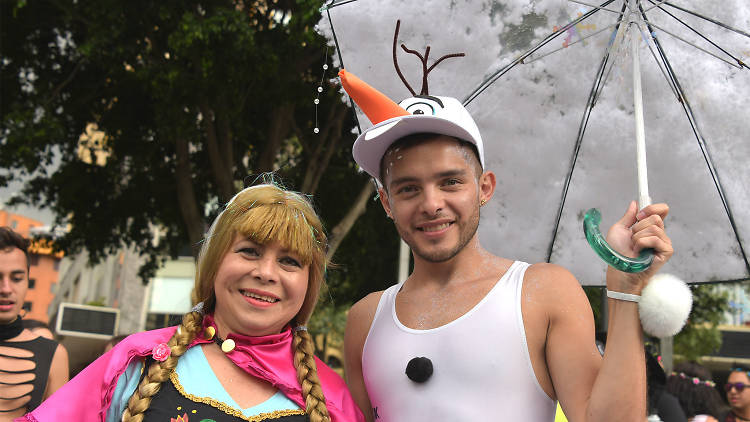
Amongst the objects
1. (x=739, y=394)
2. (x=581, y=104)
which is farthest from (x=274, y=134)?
(x=581, y=104)

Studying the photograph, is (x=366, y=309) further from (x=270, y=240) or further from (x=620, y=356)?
(x=620, y=356)

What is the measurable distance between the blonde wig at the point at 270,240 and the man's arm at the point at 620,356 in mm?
763

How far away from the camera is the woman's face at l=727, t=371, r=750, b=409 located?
583 centimetres

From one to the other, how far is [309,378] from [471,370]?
513 mm

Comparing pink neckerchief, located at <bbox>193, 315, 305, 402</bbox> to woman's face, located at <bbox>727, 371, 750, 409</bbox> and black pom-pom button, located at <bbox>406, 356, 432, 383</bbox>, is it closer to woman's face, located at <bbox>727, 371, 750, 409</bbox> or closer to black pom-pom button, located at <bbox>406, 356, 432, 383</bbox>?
black pom-pom button, located at <bbox>406, 356, 432, 383</bbox>

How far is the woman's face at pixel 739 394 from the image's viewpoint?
19.1 feet

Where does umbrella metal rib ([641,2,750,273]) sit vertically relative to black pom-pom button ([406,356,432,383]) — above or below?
above

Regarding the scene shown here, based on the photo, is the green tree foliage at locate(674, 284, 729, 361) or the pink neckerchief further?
the green tree foliage at locate(674, 284, 729, 361)

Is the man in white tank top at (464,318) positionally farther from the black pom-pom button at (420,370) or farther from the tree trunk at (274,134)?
the tree trunk at (274,134)

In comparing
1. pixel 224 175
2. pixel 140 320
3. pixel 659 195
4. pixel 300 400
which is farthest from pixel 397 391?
pixel 140 320

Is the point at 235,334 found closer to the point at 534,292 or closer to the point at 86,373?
the point at 86,373

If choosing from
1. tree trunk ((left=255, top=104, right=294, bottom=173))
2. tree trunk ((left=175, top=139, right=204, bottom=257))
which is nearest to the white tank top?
tree trunk ((left=255, top=104, right=294, bottom=173))

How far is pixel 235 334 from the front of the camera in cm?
227

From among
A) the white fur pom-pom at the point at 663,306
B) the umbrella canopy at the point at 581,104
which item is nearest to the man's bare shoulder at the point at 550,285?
the white fur pom-pom at the point at 663,306
